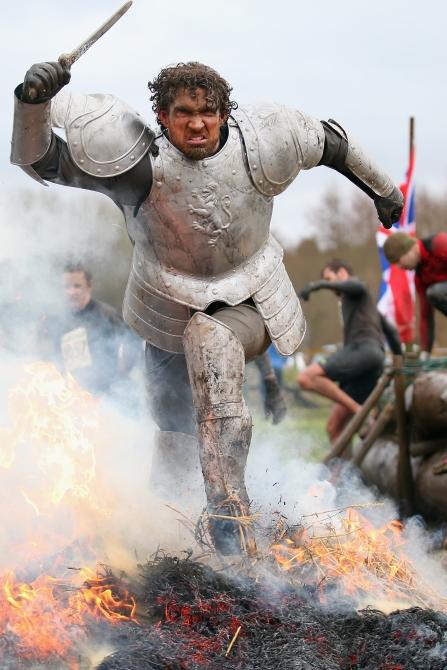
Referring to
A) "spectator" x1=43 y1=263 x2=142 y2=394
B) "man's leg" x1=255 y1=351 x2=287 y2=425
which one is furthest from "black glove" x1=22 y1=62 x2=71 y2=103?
"spectator" x1=43 y1=263 x2=142 y2=394

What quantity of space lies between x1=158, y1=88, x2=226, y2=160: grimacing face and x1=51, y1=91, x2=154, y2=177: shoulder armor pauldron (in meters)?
0.12

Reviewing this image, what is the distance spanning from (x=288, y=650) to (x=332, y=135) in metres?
2.22

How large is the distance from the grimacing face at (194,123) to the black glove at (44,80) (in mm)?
507

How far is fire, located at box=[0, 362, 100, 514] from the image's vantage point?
13.8 feet

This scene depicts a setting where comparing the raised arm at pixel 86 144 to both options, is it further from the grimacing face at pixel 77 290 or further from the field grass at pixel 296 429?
the grimacing face at pixel 77 290

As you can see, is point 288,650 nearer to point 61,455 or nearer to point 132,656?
point 132,656

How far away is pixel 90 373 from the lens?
6352 millimetres

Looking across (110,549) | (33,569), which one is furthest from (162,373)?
(33,569)

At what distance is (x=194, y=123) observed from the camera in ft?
12.9

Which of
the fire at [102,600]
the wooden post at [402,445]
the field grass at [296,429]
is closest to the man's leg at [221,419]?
the fire at [102,600]

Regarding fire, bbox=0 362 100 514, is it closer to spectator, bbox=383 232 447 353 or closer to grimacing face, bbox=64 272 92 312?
grimacing face, bbox=64 272 92 312

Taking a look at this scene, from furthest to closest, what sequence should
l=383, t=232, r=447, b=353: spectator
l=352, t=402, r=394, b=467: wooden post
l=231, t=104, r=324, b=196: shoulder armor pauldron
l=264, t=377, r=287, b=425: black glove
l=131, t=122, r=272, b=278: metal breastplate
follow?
1. l=352, t=402, r=394, b=467: wooden post
2. l=383, t=232, r=447, b=353: spectator
3. l=264, t=377, r=287, b=425: black glove
4. l=231, t=104, r=324, b=196: shoulder armor pauldron
5. l=131, t=122, r=272, b=278: metal breastplate

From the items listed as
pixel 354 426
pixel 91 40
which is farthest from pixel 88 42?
pixel 354 426

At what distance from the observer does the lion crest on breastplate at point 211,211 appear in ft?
13.3
